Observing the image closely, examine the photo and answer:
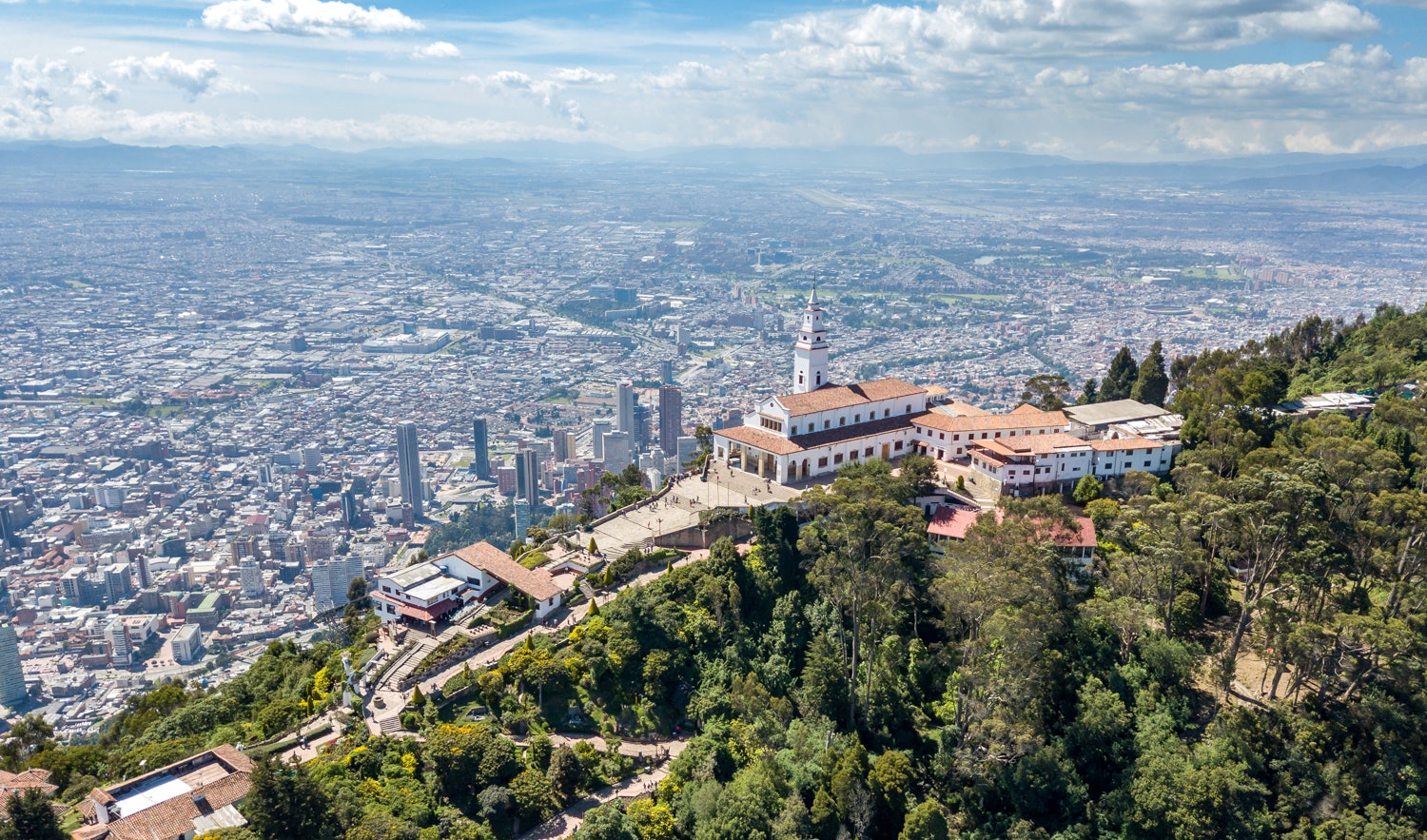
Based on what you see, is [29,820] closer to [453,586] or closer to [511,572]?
[453,586]

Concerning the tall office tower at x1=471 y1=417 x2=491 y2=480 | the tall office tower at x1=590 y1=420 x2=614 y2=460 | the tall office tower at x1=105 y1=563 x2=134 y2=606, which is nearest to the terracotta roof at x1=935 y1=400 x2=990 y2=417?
the tall office tower at x1=590 y1=420 x2=614 y2=460

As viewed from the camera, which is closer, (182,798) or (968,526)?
(182,798)

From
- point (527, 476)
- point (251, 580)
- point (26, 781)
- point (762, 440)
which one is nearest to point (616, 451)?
point (527, 476)

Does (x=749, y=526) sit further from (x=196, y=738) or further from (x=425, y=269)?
(x=425, y=269)

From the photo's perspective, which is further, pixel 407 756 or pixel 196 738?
pixel 196 738

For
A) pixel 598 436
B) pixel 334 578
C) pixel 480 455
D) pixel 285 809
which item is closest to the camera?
pixel 285 809

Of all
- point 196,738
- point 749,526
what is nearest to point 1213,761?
point 749,526

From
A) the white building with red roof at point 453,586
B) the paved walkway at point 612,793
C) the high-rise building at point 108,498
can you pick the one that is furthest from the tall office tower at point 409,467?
the paved walkway at point 612,793
